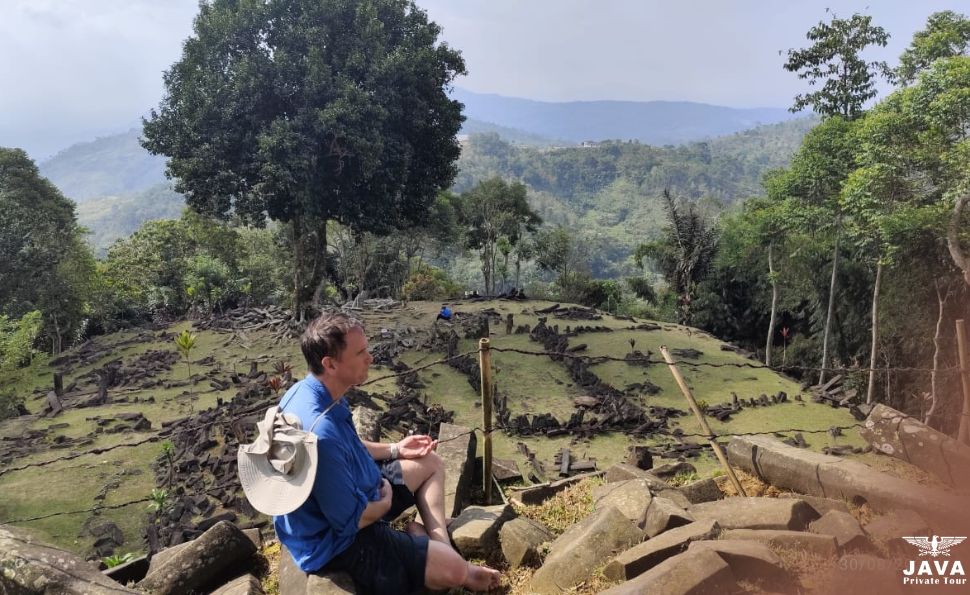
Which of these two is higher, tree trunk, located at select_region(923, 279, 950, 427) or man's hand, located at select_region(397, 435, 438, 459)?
man's hand, located at select_region(397, 435, 438, 459)

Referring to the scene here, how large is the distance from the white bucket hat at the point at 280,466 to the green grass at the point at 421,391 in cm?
631

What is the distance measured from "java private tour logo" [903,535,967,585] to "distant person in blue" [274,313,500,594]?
252 cm

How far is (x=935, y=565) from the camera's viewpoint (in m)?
3.45

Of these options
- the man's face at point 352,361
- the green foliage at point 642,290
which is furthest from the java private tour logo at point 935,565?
the green foliage at point 642,290

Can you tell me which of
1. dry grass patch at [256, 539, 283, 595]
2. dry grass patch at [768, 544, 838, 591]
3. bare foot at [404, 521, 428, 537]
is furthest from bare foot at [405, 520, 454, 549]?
dry grass patch at [768, 544, 838, 591]

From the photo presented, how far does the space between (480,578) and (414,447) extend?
1.06 m

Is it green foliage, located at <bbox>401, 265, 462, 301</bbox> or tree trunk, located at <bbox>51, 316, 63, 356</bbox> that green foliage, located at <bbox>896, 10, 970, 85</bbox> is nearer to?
green foliage, located at <bbox>401, 265, 462, 301</bbox>

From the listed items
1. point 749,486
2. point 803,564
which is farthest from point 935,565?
point 749,486

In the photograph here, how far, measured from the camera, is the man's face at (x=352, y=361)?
361 cm

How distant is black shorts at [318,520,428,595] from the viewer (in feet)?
11.3

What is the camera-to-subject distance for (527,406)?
44.4 feet

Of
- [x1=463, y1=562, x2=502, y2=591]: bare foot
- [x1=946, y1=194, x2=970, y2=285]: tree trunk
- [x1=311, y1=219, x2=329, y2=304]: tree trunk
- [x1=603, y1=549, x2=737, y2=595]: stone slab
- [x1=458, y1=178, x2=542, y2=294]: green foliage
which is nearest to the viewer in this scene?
[x1=603, y1=549, x2=737, y2=595]: stone slab

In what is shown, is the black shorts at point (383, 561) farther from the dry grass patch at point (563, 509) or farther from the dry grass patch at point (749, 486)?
the dry grass patch at point (749, 486)

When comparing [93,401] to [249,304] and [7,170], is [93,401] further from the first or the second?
[7,170]
